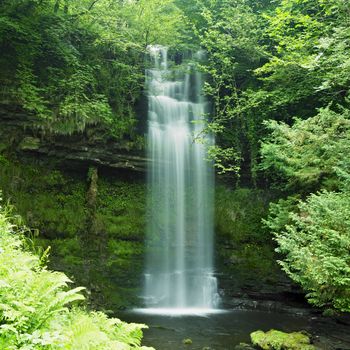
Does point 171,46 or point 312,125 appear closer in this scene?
point 312,125

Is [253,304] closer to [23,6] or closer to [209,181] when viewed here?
[209,181]

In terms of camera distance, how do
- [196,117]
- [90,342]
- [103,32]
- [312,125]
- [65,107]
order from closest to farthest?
[90,342]
[312,125]
[65,107]
[103,32]
[196,117]

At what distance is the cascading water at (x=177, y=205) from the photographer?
46.6 feet

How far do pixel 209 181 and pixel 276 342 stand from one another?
840 centimetres

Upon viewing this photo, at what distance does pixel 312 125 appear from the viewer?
409 inches

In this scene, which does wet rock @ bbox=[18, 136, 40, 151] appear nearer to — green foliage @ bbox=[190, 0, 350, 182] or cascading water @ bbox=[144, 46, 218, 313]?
cascading water @ bbox=[144, 46, 218, 313]

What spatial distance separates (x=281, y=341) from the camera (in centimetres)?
866

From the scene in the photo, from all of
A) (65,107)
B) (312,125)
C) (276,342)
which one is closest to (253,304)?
(276,342)

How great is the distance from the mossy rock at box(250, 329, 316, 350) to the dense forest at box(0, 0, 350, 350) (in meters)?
2.41

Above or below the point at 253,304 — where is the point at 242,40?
above

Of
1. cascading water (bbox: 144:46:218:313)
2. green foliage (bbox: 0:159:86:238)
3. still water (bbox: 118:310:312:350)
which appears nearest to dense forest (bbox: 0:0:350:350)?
green foliage (bbox: 0:159:86:238)

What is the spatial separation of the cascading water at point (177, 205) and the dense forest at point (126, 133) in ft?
1.66

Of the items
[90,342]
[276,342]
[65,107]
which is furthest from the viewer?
[65,107]

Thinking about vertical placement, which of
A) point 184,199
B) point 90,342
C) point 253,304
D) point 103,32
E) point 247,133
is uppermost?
point 103,32
